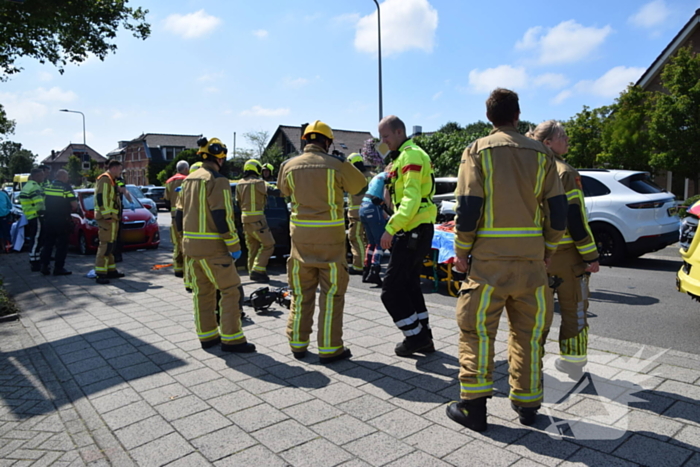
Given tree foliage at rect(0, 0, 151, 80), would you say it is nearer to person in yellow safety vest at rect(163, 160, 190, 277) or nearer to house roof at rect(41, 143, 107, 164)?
person in yellow safety vest at rect(163, 160, 190, 277)

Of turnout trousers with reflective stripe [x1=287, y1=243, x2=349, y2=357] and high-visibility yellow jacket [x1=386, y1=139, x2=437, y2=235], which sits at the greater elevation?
high-visibility yellow jacket [x1=386, y1=139, x2=437, y2=235]

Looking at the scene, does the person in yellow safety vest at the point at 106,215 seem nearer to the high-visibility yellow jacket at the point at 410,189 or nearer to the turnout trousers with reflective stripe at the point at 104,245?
the turnout trousers with reflective stripe at the point at 104,245

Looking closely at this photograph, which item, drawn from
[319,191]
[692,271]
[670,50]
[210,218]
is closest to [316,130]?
[319,191]

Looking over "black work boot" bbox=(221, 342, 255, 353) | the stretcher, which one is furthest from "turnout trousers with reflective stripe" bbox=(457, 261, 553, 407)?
the stretcher

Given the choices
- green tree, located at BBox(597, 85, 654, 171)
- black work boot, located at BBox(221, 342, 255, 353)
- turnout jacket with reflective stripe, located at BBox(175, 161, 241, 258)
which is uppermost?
green tree, located at BBox(597, 85, 654, 171)

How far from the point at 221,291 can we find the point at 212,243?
47cm

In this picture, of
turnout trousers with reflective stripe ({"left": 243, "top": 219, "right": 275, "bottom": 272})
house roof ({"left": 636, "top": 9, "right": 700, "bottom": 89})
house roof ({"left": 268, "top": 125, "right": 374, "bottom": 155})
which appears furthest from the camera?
house roof ({"left": 268, "top": 125, "right": 374, "bottom": 155})

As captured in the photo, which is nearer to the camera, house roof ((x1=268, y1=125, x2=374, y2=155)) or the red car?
the red car

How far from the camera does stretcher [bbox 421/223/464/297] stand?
7.29m

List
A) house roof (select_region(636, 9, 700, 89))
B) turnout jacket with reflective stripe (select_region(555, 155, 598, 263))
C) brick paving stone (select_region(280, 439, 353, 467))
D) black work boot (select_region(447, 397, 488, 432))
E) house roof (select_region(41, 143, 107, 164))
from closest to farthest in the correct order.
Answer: brick paving stone (select_region(280, 439, 353, 467)) < black work boot (select_region(447, 397, 488, 432)) < turnout jacket with reflective stripe (select_region(555, 155, 598, 263)) < house roof (select_region(636, 9, 700, 89)) < house roof (select_region(41, 143, 107, 164))

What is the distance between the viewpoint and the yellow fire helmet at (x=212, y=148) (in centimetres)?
502

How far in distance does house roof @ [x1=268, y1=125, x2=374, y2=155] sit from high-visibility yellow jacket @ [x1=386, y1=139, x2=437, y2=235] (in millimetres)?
50191

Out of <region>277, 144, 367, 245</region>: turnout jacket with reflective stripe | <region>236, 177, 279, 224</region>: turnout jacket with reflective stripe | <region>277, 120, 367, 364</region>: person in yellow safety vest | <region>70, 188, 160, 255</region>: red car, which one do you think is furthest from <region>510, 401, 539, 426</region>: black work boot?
<region>70, 188, 160, 255</region>: red car

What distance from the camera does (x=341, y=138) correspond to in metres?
60.6
